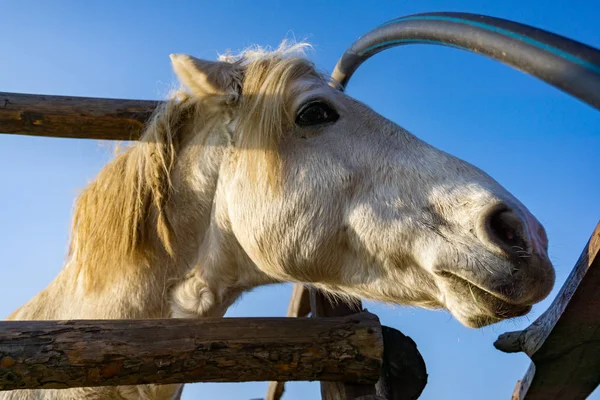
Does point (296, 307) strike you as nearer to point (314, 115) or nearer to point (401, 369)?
point (401, 369)

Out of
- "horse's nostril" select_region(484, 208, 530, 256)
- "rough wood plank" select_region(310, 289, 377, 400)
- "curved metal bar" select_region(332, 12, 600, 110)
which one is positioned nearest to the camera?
"curved metal bar" select_region(332, 12, 600, 110)

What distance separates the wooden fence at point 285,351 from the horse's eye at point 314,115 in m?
0.74

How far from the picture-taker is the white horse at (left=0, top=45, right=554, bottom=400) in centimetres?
174

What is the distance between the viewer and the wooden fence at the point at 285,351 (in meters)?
1.73

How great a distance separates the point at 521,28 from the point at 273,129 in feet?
3.99

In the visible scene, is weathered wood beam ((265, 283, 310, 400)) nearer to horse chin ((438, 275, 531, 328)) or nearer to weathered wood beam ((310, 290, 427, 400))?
weathered wood beam ((310, 290, 427, 400))

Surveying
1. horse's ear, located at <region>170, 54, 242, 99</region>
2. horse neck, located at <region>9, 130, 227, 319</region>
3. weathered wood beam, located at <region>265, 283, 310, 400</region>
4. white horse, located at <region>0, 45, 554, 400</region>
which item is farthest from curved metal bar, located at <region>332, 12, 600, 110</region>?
weathered wood beam, located at <region>265, 283, 310, 400</region>

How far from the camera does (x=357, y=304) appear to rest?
2.81m

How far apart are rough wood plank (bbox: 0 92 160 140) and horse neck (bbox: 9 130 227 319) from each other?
520 millimetres

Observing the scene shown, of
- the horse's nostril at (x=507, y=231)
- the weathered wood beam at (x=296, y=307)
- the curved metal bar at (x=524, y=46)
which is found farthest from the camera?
the weathered wood beam at (x=296, y=307)

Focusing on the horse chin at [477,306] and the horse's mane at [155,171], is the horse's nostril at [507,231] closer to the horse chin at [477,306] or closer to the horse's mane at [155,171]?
the horse chin at [477,306]

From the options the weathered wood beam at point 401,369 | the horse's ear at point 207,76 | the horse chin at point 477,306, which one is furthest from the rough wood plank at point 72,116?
the horse chin at point 477,306

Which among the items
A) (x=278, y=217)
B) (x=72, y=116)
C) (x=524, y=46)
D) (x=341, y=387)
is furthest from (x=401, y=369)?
(x=72, y=116)

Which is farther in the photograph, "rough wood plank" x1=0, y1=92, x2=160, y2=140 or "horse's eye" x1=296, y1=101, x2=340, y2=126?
"rough wood plank" x1=0, y1=92, x2=160, y2=140
